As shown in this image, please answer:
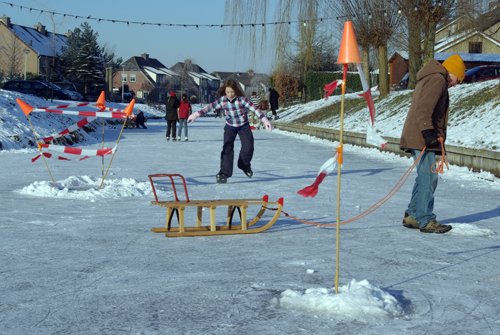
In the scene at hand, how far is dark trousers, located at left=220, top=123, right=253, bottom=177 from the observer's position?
12453mm

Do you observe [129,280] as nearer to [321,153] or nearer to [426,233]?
[426,233]

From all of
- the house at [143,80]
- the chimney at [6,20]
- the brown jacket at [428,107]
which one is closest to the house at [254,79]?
the brown jacket at [428,107]

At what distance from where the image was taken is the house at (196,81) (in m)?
127

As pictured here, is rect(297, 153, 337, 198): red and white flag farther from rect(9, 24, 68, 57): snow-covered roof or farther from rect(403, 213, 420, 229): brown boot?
rect(9, 24, 68, 57): snow-covered roof

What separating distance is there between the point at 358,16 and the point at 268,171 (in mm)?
10691

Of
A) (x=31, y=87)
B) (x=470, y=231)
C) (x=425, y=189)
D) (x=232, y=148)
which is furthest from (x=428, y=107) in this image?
(x=31, y=87)

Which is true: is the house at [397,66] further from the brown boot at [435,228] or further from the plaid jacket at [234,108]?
the brown boot at [435,228]

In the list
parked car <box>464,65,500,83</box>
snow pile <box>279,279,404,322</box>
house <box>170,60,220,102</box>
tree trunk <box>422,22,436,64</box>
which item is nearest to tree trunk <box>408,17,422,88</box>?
tree trunk <box>422,22,436,64</box>

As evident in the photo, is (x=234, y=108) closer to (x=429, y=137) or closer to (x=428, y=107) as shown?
(x=428, y=107)

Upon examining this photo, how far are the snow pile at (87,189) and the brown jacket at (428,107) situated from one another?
4161mm

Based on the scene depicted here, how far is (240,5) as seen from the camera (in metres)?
11.4

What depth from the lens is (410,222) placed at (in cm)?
782

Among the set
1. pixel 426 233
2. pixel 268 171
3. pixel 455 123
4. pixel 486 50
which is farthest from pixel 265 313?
pixel 486 50

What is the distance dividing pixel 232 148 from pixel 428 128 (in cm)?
562
